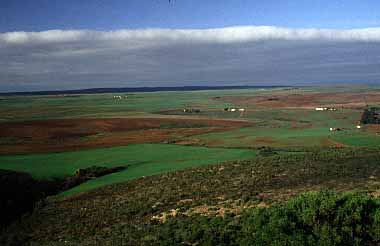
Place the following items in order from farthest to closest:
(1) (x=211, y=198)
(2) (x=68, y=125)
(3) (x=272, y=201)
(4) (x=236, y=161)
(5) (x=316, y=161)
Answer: (2) (x=68, y=125)
(4) (x=236, y=161)
(5) (x=316, y=161)
(1) (x=211, y=198)
(3) (x=272, y=201)

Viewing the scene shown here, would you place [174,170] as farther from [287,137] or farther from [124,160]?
[287,137]

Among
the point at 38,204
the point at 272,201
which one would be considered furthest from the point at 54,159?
the point at 272,201

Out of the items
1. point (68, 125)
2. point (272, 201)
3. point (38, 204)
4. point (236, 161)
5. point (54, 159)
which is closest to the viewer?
point (272, 201)

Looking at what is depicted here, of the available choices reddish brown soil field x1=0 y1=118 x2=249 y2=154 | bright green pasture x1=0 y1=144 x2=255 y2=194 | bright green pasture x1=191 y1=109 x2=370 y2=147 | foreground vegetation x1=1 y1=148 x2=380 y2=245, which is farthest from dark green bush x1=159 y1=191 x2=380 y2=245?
reddish brown soil field x1=0 y1=118 x2=249 y2=154

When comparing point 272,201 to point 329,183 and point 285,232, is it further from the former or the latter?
point 285,232

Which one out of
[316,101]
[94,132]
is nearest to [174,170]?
[94,132]

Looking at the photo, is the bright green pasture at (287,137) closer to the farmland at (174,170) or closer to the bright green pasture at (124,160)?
the farmland at (174,170)

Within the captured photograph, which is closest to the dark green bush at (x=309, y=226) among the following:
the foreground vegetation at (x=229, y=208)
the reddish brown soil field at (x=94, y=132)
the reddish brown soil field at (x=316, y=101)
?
the foreground vegetation at (x=229, y=208)
